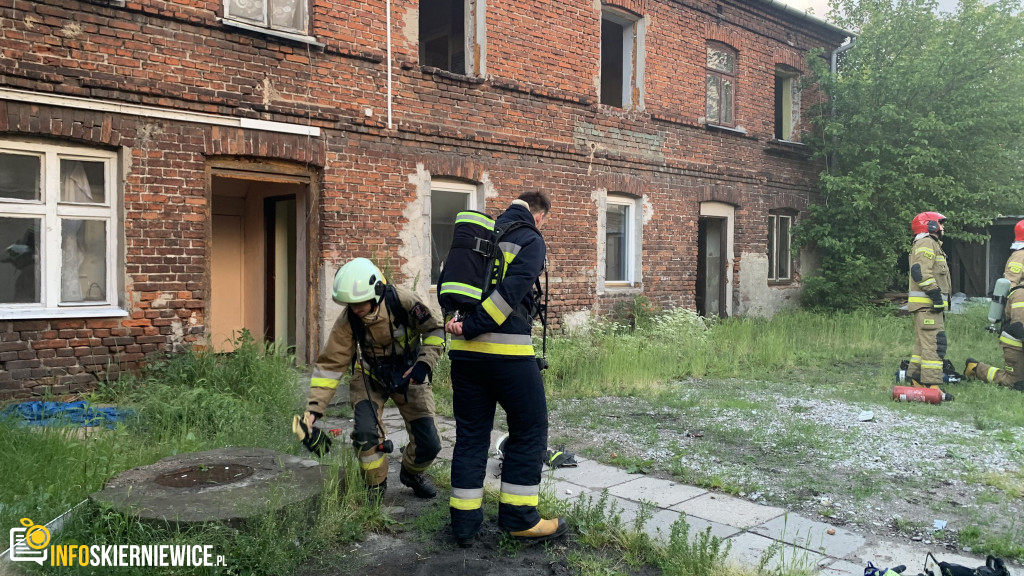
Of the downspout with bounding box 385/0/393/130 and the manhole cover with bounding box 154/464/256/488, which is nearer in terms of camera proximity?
the manhole cover with bounding box 154/464/256/488

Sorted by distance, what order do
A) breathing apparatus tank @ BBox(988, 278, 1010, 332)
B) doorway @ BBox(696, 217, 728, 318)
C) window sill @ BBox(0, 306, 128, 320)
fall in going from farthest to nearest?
doorway @ BBox(696, 217, 728, 318) < breathing apparatus tank @ BBox(988, 278, 1010, 332) < window sill @ BBox(0, 306, 128, 320)

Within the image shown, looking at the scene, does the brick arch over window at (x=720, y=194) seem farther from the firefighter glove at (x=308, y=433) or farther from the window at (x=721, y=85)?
the firefighter glove at (x=308, y=433)

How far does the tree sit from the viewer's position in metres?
14.4

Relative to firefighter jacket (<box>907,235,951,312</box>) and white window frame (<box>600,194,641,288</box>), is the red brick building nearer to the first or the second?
white window frame (<box>600,194,641,288</box>)

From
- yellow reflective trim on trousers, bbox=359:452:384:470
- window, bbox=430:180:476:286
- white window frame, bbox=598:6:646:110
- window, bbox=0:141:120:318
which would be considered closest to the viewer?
yellow reflective trim on trousers, bbox=359:452:384:470

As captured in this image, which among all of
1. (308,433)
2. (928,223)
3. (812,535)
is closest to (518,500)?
(308,433)

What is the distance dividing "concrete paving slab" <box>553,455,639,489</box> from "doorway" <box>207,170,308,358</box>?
19.7ft

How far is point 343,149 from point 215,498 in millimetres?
6047

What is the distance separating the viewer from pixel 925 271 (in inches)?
346

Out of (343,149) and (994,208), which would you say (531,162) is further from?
(994,208)

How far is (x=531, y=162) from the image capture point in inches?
443

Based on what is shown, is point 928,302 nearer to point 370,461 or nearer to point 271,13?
point 370,461

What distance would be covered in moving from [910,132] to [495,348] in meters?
14.1

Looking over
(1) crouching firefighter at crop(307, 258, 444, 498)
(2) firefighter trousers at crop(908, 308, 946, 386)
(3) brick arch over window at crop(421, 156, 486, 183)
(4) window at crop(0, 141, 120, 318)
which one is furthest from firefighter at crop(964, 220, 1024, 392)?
(4) window at crop(0, 141, 120, 318)
